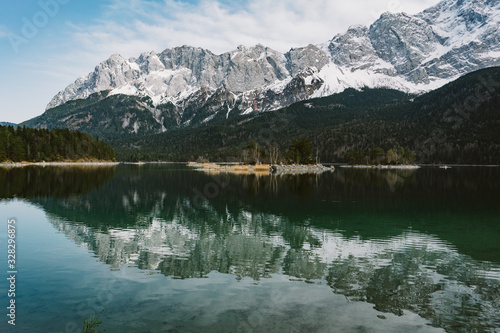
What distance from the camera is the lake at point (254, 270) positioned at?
1653 cm

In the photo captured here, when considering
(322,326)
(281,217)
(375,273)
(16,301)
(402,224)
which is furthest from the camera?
(281,217)

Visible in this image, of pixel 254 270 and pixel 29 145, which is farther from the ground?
pixel 29 145

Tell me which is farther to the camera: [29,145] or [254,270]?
[29,145]

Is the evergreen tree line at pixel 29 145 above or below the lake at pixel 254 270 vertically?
above

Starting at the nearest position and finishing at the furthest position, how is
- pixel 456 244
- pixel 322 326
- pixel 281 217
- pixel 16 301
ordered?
1. pixel 322 326
2. pixel 16 301
3. pixel 456 244
4. pixel 281 217

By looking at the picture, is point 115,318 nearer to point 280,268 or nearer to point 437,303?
point 280,268

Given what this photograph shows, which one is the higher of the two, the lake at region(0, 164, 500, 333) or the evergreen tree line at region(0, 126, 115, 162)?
the evergreen tree line at region(0, 126, 115, 162)

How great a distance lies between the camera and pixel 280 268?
80.2 ft

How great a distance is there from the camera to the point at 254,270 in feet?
78.5

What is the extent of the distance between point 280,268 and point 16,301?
1543 centimetres

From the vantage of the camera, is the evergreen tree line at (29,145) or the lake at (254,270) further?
the evergreen tree line at (29,145)

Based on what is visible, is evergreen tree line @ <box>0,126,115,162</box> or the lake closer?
the lake

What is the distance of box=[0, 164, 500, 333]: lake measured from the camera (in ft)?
54.2

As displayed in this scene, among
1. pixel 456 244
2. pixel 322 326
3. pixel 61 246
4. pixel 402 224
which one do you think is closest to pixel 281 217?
pixel 402 224
